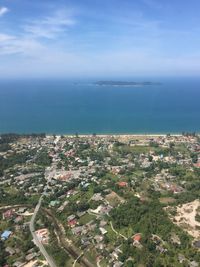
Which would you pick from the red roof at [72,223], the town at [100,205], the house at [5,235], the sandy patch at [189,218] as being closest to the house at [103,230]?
the town at [100,205]

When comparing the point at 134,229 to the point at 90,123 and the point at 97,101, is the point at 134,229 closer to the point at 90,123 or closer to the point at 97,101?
the point at 90,123

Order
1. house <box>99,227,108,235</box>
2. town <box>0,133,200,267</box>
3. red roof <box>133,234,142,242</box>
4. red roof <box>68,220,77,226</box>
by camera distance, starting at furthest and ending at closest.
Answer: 1. red roof <box>68,220,77,226</box>
2. house <box>99,227,108,235</box>
3. red roof <box>133,234,142,242</box>
4. town <box>0,133,200,267</box>

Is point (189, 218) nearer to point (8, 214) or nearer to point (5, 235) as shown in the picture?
point (5, 235)

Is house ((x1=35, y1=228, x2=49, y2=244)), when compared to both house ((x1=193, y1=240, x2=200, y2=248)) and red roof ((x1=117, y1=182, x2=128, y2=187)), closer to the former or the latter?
red roof ((x1=117, y1=182, x2=128, y2=187))

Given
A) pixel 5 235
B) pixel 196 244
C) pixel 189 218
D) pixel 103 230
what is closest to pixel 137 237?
pixel 103 230

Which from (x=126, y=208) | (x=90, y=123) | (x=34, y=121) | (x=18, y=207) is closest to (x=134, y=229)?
(x=126, y=208)

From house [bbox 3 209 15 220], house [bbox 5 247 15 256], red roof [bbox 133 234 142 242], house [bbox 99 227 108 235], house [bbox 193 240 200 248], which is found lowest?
house [bbox 5 247 15 256]

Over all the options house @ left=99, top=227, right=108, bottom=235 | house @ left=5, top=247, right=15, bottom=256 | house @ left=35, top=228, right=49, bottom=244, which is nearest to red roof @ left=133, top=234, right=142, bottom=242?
house @ left=99, top=227, right=108, bottom=235

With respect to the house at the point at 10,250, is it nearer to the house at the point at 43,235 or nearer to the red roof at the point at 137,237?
the house at the point at 43,235
